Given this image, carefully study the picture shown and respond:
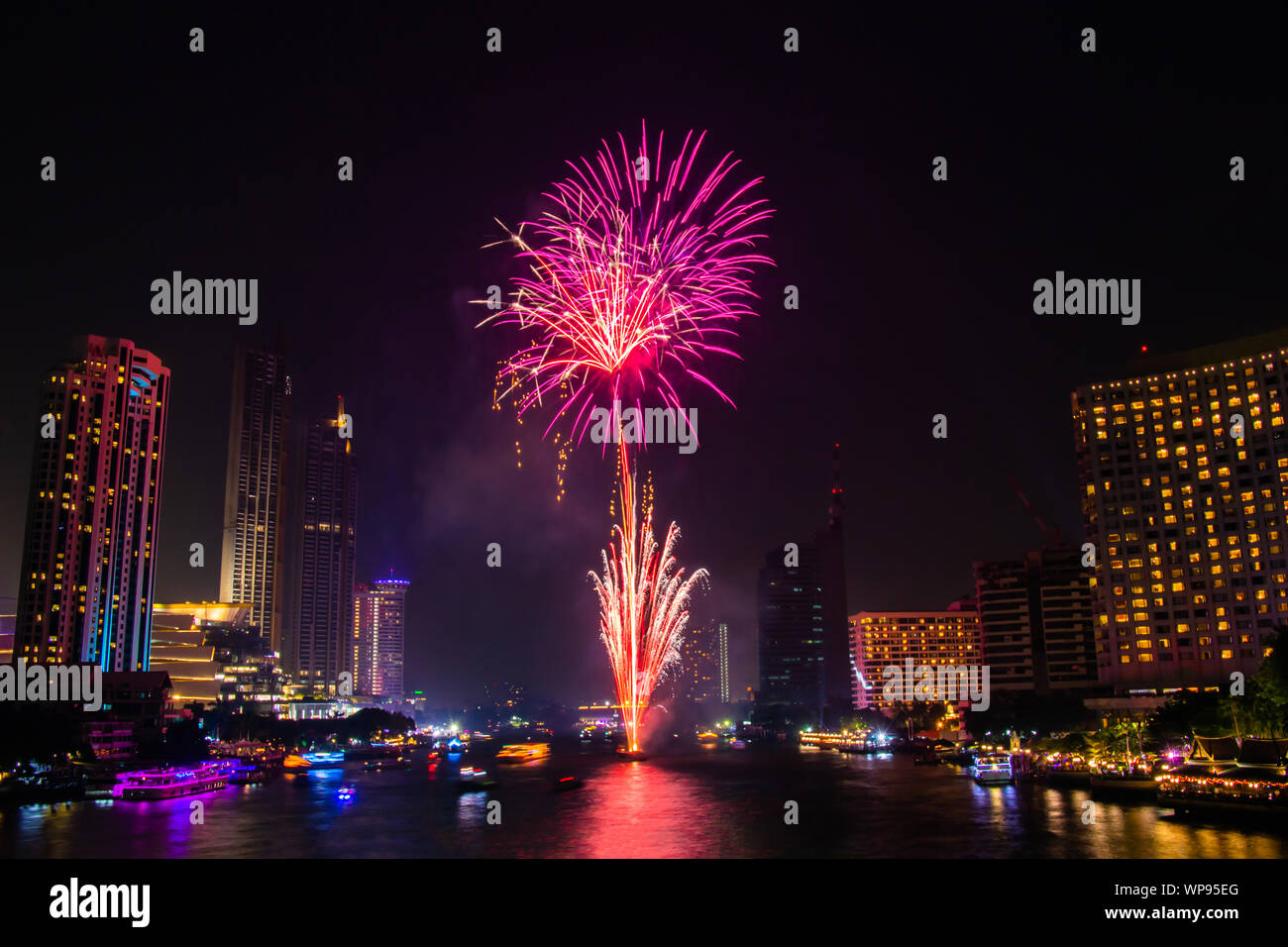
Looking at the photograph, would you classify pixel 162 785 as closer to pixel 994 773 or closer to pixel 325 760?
pixel 325 760

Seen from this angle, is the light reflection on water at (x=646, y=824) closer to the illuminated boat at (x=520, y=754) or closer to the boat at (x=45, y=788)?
the boat at (x=45, y=788)

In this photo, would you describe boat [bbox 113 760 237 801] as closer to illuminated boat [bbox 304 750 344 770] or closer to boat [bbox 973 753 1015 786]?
illuminated boat [bbox 304 750 344 770]

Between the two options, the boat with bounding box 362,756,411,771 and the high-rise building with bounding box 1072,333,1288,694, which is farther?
the boat with bounding box 362,756,411,771

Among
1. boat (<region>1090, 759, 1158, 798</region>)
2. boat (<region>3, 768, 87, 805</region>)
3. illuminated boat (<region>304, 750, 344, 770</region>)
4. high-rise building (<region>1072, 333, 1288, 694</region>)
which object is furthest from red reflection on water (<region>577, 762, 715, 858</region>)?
high-rise building (<region>1072, 333, 1288, 694</region>)

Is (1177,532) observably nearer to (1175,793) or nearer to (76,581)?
(1175,793)

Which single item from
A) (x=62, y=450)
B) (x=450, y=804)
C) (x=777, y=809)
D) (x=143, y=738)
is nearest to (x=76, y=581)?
(x=62, y=450)

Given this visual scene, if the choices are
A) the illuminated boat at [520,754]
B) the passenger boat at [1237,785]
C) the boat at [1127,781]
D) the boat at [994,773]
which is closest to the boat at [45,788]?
the illuminated boat at [520,754]
